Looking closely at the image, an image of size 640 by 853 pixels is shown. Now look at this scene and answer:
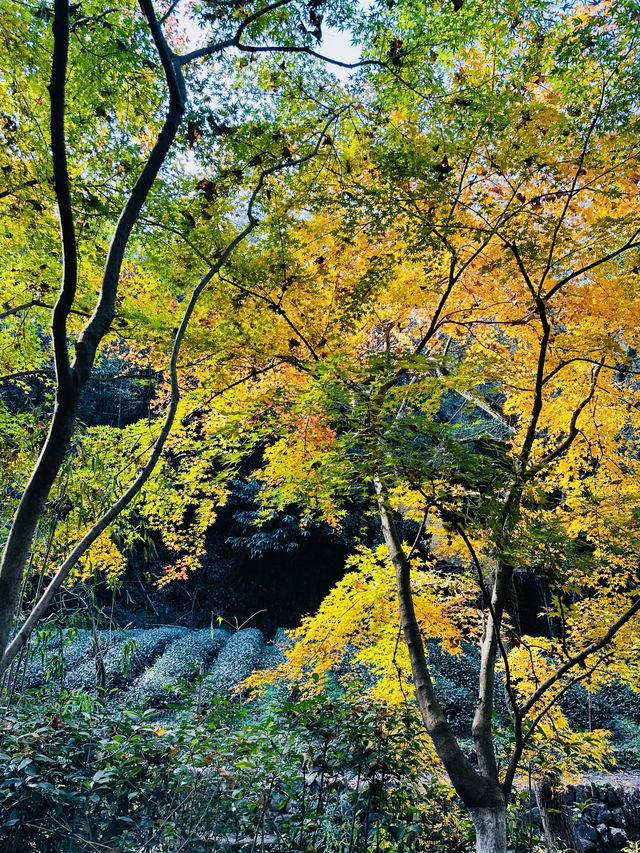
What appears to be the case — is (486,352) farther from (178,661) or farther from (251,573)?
(251,573)

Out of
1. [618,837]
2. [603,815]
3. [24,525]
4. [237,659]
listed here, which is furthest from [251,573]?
[24,525]

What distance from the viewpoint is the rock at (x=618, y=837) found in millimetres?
6312

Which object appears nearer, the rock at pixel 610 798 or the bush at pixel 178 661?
the rock at pixel 610 798

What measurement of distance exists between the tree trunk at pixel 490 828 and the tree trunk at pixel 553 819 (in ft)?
7.34

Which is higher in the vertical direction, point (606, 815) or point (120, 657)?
point (120, 657)

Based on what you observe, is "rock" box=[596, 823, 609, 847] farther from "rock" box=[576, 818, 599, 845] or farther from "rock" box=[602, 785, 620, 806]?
"rock" box=[602, 785, 620, 806]

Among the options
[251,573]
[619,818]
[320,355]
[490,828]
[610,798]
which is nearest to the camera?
[490,828]

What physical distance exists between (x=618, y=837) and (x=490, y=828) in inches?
241

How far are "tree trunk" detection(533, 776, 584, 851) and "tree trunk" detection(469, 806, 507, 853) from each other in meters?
2.24

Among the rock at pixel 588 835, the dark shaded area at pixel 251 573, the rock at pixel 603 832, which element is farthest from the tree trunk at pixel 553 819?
the dark shaded area at pixel 251 573

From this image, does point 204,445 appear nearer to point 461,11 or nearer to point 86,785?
point 86,785

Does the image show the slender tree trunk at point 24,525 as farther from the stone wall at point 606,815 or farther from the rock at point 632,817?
the rock at point 632,817

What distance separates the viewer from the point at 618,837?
6363 mm

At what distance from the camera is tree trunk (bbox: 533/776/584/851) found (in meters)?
4.50
